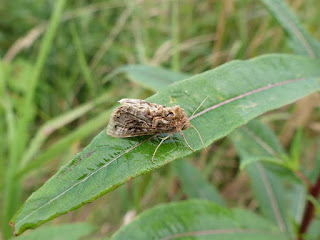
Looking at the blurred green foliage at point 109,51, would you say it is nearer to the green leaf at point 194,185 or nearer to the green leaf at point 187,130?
the green leaf at point 194,185

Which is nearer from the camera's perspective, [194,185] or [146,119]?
[146,119]

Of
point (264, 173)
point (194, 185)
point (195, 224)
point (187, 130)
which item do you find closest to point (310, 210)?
point (264, 173)

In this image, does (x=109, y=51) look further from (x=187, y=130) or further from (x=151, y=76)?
(x=187, y=130)

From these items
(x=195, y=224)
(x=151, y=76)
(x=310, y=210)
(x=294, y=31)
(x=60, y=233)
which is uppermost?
(x=151, y=76)

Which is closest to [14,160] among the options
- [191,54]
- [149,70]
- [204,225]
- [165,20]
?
[149,70]

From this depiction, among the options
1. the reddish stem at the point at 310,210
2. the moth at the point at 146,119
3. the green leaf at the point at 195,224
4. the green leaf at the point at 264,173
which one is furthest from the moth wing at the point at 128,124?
the reddish stem at the point at 310,210

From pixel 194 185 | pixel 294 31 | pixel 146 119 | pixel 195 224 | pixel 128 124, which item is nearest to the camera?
pixel 128 124

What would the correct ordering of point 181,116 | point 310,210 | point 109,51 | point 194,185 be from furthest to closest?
point 109,51, point 194,185, point 310,210, point 181,116
